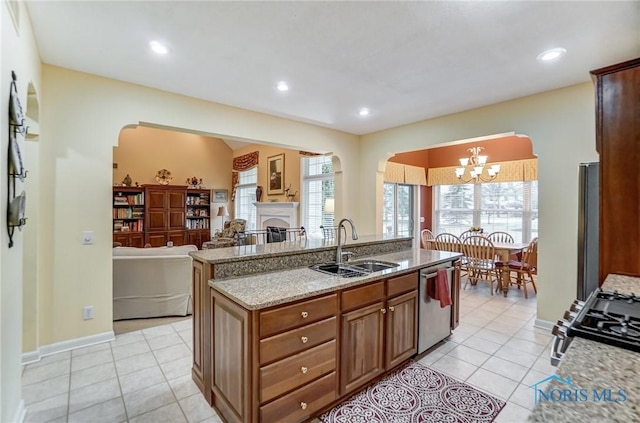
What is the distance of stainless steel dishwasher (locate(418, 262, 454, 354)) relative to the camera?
108 inches

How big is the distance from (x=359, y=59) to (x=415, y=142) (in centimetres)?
240

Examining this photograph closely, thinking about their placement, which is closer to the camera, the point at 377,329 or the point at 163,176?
the point at 377,329

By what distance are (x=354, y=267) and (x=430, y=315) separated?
89 centimetres

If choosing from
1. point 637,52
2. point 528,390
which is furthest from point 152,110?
point 637,52

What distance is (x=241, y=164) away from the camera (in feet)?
29.8

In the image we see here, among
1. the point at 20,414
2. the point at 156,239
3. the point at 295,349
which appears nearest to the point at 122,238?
the point at 156,239

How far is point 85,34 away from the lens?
2.38 m

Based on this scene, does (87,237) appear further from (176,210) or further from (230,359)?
(176,210)

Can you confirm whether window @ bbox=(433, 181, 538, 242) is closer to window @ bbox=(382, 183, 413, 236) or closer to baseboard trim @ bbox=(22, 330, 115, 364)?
window @ bbox=(382, 183, 413, 236)

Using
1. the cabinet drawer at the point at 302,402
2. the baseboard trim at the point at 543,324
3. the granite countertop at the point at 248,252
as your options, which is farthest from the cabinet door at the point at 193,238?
the baseboard trim at the point at 543,324

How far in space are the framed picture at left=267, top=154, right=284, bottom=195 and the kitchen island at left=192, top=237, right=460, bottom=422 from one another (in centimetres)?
514

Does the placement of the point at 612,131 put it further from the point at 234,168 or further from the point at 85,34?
the point at 234,168

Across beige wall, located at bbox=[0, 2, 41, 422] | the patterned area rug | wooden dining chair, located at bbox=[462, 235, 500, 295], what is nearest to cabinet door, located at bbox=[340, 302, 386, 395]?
the patterned area rug

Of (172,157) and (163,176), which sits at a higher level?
(172,157)
